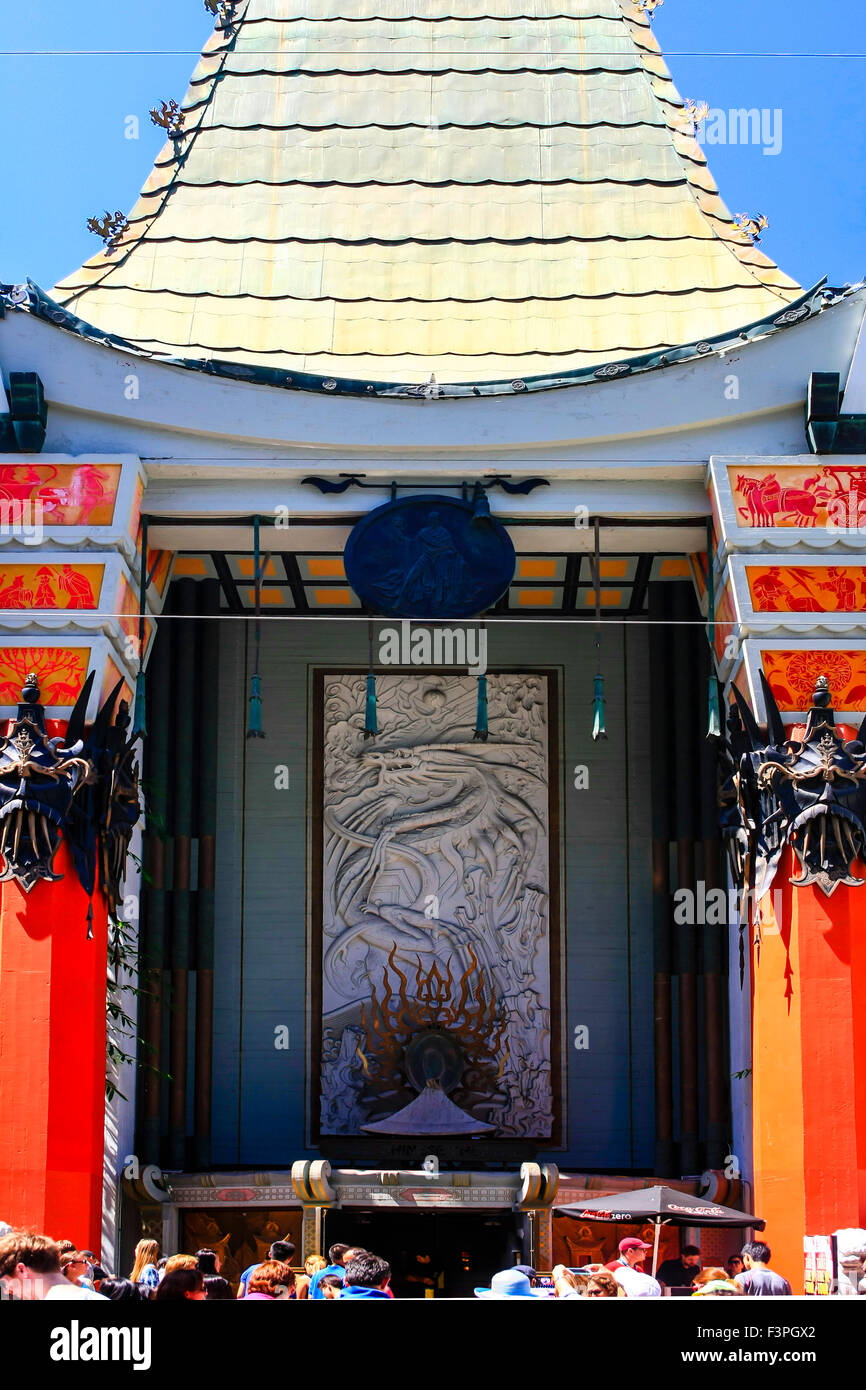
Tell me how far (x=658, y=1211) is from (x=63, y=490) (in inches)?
285

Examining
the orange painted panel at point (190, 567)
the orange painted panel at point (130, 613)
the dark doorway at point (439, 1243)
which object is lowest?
the dark doorway at point (439, 1243)

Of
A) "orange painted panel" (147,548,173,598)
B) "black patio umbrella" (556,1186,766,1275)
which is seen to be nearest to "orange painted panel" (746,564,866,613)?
"black patio umbrella" (556,1186,766,1275)

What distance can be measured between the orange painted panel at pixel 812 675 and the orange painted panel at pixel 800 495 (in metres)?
1.09

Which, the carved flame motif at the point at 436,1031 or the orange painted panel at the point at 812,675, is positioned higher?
the orange painted panel at the point at 812,675

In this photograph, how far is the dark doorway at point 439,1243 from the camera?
1584 centimetres

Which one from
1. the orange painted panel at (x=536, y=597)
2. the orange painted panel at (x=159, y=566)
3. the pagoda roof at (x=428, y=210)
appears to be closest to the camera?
the orange painted panel at (x=159, y=566)

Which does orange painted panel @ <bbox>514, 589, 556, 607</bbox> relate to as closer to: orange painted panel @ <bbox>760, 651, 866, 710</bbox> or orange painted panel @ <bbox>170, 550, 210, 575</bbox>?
orange painted panel @ <bbox>170, 550, 210, 575</bbox>

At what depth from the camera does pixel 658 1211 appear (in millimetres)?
12227

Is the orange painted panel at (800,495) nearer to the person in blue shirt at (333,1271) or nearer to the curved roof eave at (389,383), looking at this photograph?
the curved roof eave at (389,383)

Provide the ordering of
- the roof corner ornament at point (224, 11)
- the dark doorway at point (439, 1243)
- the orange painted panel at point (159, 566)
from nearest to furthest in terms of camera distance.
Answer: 1. the dark doorway at point (439, 1243)
2. the orange painted panel at point (159, 566)
3. the roof corner ornament at point (224, 11)

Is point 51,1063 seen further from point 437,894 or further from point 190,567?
point 190,567

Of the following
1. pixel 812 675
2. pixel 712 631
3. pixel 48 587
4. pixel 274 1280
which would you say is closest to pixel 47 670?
pixel 48 587

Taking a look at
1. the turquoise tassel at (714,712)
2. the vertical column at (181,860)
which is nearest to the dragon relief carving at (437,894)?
the vertical column at (181,860)
